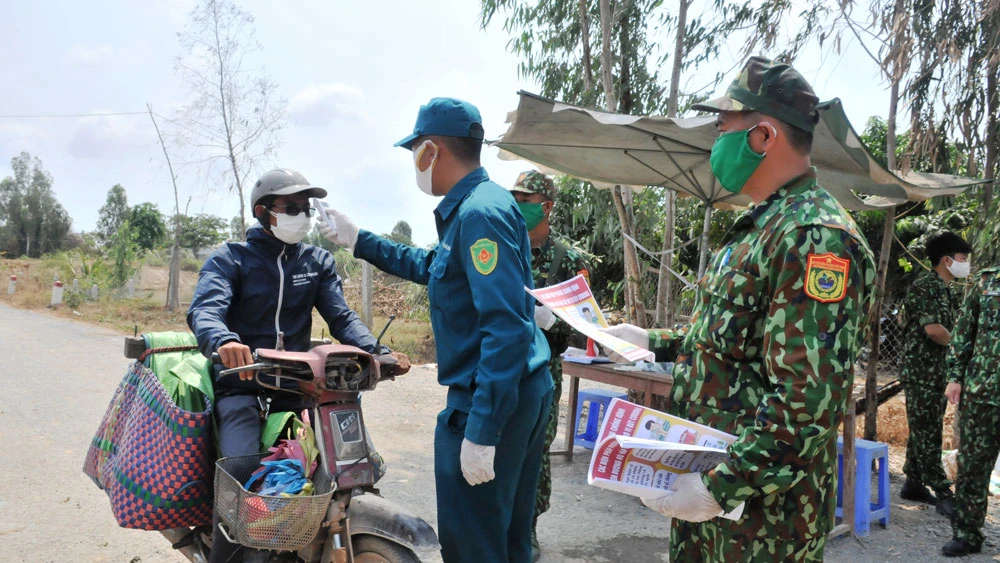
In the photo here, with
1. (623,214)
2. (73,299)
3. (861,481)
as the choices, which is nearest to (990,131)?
(623,214)

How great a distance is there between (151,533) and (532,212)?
2892mm

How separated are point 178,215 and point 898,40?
611 inches

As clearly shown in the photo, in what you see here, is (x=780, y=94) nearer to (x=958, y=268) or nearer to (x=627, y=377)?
(x=627, y=377)

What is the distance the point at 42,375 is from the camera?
873cm

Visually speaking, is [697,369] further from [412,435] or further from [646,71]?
[646,71]

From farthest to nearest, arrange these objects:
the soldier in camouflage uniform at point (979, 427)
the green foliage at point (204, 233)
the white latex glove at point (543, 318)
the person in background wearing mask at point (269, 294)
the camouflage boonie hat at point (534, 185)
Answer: the green foliage at point (204, 233) < the soldier in camouflage uniform at point (979, 427) < the camouflage boonie hat at point (534, 185) < the white latex glove at point (543, 318) < the person in background wearing mask at point (269, 294)

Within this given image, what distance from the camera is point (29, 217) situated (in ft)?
156

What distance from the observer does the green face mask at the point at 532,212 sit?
422 cm

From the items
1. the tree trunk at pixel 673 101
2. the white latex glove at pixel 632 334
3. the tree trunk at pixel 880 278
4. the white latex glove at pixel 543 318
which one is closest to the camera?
the white latex glove at pixel 632 334

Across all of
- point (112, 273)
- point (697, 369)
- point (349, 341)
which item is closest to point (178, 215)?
point (112, 273)

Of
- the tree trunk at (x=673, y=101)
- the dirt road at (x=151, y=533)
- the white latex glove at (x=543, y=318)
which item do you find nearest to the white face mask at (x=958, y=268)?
the dirt road at (x=151, y=533)

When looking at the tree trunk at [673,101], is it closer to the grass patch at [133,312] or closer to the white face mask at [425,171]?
the white face mask at [425,171]

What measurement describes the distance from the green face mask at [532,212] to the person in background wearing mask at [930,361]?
318cm

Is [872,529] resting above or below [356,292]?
below
